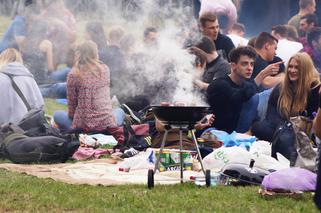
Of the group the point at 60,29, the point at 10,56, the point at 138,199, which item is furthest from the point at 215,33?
the point at 138,199

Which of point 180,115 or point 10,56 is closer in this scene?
point 180,115

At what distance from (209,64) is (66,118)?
2387 mm

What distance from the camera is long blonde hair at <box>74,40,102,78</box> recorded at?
10.4 metres

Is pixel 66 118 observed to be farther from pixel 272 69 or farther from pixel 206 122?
pixel 272 69

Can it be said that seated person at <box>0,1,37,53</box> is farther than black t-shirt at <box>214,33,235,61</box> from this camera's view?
No

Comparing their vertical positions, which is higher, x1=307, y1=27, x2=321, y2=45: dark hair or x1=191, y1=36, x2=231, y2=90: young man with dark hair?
x1=307, y1=27, x2=321, y2=45: dark hair

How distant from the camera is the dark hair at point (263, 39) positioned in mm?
11750

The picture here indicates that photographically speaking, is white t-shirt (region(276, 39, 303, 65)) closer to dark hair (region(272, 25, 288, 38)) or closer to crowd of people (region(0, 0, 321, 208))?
crowd of people (region(0, 0, 321, 208))

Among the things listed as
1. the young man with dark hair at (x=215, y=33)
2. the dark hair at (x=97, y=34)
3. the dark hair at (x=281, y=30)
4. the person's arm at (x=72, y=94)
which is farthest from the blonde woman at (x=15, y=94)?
the dark hair at (x=281, y=30)

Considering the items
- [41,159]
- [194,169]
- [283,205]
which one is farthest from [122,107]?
[283,205]

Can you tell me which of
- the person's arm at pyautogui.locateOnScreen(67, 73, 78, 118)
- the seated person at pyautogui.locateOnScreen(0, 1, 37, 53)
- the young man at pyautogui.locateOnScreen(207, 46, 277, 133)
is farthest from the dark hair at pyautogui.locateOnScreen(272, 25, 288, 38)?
the seated person at pyautogui.locateOnScreen(0, 1, 37, 53)

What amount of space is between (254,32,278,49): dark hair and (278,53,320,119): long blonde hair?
309cm

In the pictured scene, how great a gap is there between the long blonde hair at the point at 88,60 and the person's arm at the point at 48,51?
76 centimetres

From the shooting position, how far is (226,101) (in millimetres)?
9969
